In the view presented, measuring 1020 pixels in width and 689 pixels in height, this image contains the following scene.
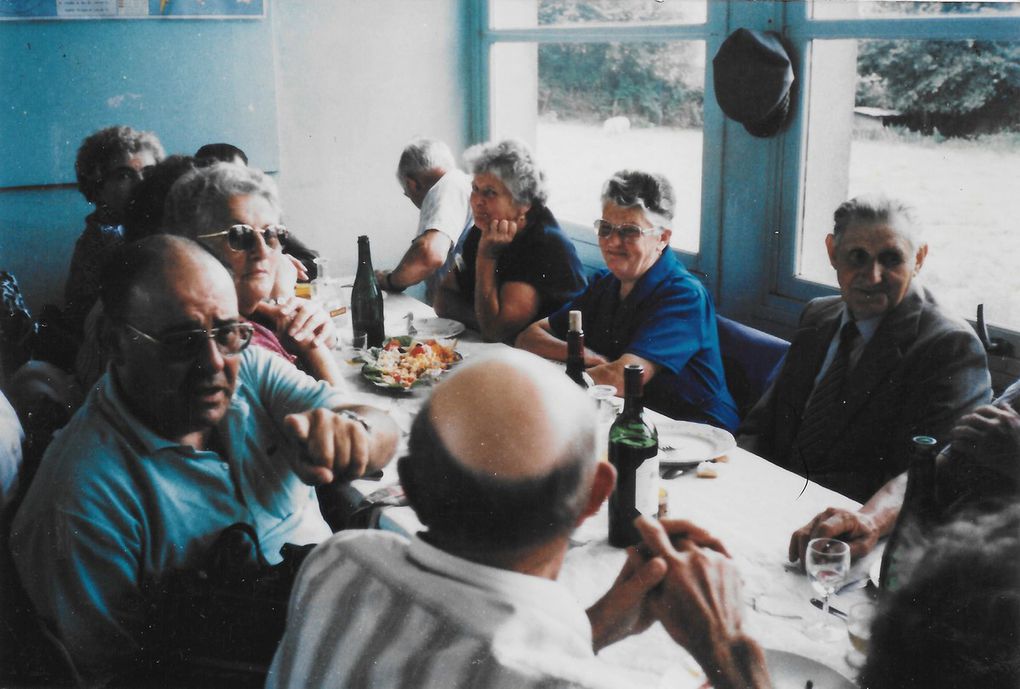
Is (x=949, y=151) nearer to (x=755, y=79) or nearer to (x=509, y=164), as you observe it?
(x=755, y=79)

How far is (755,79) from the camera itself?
2.31 meters

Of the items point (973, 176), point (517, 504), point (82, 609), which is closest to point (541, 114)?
point (973, 176)

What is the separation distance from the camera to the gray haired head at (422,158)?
1508mm

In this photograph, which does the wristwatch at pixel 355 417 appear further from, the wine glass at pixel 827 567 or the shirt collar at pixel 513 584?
the wine glass at pixel 827 567

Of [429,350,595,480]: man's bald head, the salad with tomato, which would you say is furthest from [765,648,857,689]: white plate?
the salad with tomato

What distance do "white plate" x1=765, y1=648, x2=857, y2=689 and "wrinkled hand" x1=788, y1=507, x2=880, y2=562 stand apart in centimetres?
→ 22

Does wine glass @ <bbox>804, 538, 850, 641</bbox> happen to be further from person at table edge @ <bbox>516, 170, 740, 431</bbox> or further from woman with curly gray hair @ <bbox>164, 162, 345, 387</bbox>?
person at table edge @ <bbox>516, 170, 740, 431</bbox>

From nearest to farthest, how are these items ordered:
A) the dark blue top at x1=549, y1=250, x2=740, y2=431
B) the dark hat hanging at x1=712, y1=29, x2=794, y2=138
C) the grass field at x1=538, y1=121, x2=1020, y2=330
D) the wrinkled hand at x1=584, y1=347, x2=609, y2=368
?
1. the grass field at x1=538, y1=121, x2=1020, y2=330
2. the wrinkled hand at x1=584, y1=347, x2=609, y2=368
3. the dark blue top at x1=549, y1=250, x2=740, y2=431
4. the dark hat hanging at x1=712, y1=29, x2=794, y2=138

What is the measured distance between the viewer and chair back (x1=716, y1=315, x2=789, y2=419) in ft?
7.19

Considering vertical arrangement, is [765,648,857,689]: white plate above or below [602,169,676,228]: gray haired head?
below

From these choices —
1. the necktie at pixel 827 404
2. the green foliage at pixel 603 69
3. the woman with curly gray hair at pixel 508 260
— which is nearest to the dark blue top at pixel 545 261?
the woman with curly gray hair at pixel 508 260

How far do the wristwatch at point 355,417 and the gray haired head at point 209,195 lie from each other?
304 mm

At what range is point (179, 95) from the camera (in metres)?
1.48

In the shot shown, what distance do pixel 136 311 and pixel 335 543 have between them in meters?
0.37
